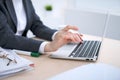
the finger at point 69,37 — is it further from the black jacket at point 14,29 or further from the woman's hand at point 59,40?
the black jacket at point 14,29

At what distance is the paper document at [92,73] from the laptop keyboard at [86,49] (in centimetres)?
11

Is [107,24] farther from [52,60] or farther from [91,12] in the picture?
[52,60]

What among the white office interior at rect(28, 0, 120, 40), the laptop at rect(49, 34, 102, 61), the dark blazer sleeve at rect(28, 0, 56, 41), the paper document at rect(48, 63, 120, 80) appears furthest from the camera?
the white office interior at rect(28, 0, 120, 40)

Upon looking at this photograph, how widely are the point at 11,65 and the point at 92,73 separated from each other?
31cm

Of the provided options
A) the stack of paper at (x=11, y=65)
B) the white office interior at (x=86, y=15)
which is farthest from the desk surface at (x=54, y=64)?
the white office interior at (x=86, y=15)

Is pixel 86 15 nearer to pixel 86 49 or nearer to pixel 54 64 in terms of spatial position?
pixel 86 49

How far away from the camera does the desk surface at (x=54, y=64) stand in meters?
0.81

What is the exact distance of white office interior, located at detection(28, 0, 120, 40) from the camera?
2.15 metres

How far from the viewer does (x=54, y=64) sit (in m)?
0.92

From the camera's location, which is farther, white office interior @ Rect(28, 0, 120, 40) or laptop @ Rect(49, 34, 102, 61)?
white office interior @ Rect(28, 0, 120, 40)

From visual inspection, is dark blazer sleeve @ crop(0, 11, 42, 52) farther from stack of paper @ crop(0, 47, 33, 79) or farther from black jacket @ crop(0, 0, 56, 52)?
→ stack of paper @ crop(0, 47, 33, 79)

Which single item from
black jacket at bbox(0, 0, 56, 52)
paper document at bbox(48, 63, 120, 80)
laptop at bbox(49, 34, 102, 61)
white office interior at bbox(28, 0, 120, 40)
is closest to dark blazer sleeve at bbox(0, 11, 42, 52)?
black jacket at bbox(0, 0, 56, 52)

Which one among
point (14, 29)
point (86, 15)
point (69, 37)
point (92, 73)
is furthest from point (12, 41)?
point (86, 15)

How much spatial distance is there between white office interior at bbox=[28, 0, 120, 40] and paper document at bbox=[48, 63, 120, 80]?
1.29 metres
